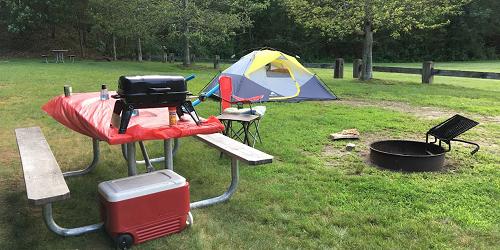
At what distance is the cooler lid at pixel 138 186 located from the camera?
2697mm

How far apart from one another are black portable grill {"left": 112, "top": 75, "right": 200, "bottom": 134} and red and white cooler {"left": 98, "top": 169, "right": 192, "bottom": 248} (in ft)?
1.35

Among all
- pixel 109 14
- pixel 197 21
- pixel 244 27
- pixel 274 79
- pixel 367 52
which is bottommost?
pixel 274 79

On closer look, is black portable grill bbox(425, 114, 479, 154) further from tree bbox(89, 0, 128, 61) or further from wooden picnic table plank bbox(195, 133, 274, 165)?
tree bbox(89, 0, 128, 61)

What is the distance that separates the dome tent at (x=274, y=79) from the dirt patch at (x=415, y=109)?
2.29ft

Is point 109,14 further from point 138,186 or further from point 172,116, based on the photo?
point 138,186

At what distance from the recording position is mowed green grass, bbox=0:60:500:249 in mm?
2867

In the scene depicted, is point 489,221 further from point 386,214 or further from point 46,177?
point 46,177

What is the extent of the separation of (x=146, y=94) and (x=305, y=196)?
5.52 ft

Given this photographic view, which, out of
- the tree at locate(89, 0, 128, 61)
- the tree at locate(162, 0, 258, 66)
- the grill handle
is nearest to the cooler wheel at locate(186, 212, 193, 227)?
the grill handle

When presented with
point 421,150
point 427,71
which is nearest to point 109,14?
point 427,71

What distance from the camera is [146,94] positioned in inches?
104

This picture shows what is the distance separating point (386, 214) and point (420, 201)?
0.44 m

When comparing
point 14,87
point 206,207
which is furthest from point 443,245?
point 14,87

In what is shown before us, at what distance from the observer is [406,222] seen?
3.09m
